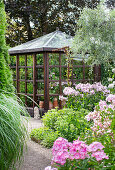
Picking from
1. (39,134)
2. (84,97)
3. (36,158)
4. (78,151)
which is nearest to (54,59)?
(84,97)

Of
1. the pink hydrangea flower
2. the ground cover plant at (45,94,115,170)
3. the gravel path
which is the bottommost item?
the gravel path

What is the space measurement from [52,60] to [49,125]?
3059 mm

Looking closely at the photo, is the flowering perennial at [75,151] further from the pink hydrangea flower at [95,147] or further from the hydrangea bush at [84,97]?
the hydrangea bush at [84,97]

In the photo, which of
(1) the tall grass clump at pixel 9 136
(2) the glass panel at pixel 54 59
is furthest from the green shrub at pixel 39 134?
(2) the glass panel at pixel 54 59

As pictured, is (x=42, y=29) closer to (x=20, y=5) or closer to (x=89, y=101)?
(x=20, y=5)

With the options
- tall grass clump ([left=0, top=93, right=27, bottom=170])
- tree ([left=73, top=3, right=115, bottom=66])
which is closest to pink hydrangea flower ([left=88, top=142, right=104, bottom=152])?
tall grass clump ([left=0, top=93, right=27, bottom=170])

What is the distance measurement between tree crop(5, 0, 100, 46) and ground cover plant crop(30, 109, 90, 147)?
7.95 m

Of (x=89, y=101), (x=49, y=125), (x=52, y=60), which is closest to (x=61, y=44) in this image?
(x=52, y=60)

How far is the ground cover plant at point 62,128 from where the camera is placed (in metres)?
3.54

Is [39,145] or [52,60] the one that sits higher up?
[52,60]

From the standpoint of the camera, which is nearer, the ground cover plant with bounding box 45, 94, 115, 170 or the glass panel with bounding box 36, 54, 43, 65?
the ground cover plant with bounding box 45, 94, 115, 170

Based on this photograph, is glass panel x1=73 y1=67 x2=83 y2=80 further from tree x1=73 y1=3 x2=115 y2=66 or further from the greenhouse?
tree x1=73 y1=3 x2=115 y2=66

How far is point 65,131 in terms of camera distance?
3592mm

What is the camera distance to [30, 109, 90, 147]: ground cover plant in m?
3.54
